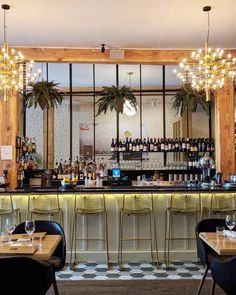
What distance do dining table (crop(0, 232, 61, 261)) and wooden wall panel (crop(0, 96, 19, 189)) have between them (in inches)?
122

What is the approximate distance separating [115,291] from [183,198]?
196 cm

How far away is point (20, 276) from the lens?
8.63ft

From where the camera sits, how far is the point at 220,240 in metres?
3.37

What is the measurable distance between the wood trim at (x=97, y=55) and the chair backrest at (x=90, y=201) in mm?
2654

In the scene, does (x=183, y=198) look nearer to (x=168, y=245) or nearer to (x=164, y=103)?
(x=168, y=245)

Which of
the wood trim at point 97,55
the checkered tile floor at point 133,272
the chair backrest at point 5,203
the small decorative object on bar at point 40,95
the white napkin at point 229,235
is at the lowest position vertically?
the checkered tile floor at point 133,272

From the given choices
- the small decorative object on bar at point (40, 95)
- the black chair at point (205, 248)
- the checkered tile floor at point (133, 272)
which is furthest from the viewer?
the small decorative object on bar at point (40, 95)

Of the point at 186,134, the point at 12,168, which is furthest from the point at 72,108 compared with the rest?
the point at 12,168

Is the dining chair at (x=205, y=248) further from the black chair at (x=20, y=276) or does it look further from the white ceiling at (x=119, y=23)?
the white ceiling at (x=119, y=23)

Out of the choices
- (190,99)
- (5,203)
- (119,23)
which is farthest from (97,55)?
(5,203)

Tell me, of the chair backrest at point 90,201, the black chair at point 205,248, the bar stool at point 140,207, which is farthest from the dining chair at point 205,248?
the chair backrest at point 90,201

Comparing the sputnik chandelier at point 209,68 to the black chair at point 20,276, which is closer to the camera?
the black chair at point 20,276

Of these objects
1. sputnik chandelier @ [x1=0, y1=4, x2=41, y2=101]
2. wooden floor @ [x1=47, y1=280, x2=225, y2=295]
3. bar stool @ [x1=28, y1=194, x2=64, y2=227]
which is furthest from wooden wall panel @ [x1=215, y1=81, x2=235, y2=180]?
sputnik chandelier @ [x1=0, y1=4, x2=41, y2=101]

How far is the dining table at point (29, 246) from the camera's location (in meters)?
2.96
